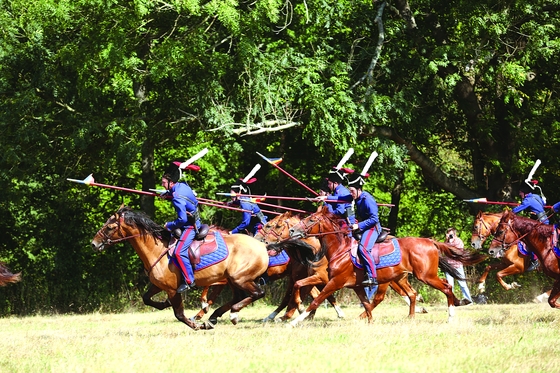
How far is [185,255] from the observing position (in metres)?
14.5

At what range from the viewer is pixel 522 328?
1420 cm

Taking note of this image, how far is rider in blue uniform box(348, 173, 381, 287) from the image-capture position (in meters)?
15.7

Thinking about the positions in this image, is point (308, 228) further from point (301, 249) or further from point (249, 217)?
point (249, 217)

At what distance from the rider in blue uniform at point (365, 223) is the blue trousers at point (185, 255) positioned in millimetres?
2883

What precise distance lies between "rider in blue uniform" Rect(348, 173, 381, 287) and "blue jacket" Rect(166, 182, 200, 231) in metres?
2.85

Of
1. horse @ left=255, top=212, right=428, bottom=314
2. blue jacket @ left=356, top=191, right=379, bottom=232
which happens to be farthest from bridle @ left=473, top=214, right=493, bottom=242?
blue jacket @ left=356, top=191, right=379, bottom=232

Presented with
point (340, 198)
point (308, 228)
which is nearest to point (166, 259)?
point (308, 228)

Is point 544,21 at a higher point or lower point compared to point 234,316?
higher

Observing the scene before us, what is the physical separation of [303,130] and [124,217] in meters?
8.86

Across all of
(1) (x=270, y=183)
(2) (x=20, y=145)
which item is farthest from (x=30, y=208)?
(1) (x=270, y=183)

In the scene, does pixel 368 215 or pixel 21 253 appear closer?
pixel 368 215

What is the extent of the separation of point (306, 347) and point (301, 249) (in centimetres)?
440

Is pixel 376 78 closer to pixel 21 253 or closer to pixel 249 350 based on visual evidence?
pixel 21 253

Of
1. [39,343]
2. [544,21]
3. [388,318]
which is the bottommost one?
[388,318]
